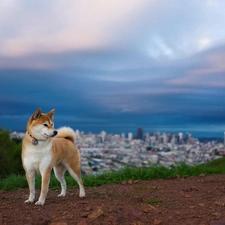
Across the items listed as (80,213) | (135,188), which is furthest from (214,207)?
(135,188)

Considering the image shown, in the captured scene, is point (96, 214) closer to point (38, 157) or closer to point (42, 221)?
point (42, 221)

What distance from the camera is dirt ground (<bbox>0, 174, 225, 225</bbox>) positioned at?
5.32 m

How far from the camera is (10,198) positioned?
7.89 metres

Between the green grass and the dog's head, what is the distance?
10.3 feet

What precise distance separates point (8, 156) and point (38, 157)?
2334 cm

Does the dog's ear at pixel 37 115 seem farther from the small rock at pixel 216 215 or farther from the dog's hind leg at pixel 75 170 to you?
the small rock at pixel 216 215

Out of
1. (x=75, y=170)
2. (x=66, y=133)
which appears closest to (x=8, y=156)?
(x=66, y=133)

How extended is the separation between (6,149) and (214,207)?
25.1 metres

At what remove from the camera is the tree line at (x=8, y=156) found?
2723 cm

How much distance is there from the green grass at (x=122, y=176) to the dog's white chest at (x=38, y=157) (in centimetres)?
278

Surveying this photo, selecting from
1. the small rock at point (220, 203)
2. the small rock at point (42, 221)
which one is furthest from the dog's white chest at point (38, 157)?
the small rock at point (220, 203)

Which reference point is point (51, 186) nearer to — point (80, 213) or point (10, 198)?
point (10, 198)

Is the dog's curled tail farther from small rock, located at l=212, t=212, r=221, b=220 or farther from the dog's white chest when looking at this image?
small rock, located at l=212, t=212, r=221, b=220

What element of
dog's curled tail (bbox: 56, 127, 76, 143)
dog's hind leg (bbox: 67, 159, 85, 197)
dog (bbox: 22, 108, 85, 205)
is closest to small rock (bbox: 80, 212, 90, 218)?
dog (bbox: 22, 108, 85, 205)
